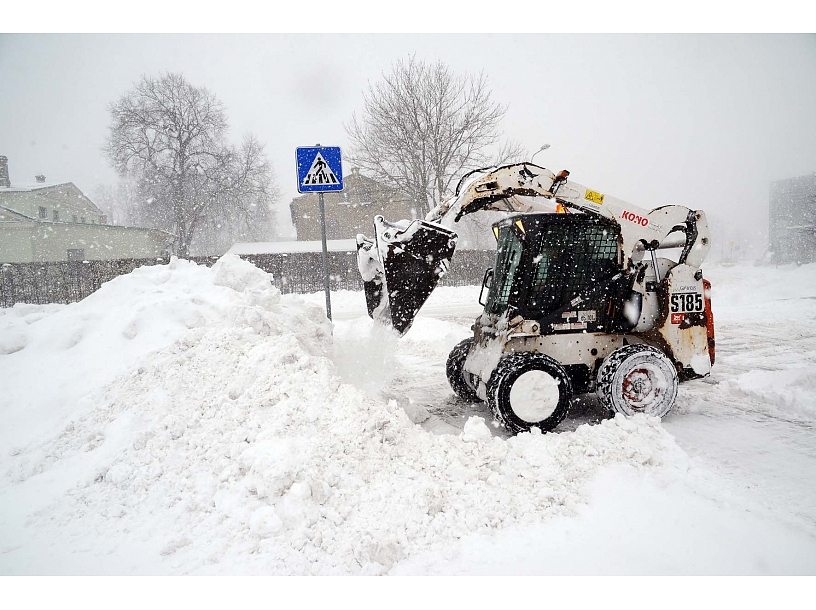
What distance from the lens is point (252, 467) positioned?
116 inches

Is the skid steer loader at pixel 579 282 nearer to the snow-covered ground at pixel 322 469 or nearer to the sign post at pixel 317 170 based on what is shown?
the snow-covered ground at pixel 322 469

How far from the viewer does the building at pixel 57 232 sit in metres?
23.4

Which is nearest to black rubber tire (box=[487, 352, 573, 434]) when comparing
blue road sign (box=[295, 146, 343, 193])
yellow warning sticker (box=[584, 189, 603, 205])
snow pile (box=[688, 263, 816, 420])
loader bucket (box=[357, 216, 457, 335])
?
loader bucket (box=[357, 216, 457, 335])

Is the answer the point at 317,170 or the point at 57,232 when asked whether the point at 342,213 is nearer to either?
the point at 57,232

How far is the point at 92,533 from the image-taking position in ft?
8.93

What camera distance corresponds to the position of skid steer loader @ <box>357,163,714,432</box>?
420 cm

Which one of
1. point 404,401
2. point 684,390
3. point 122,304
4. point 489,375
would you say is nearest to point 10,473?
point 122,304

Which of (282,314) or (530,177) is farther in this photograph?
(282,314)

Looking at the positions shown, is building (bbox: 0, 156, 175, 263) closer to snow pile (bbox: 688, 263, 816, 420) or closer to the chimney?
the chimney

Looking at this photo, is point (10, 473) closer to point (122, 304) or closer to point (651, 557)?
point (122, 304)

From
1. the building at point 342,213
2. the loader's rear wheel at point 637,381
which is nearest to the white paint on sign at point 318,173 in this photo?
the loader's rear wheel at point 637,381

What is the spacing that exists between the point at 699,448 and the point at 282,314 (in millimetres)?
4557

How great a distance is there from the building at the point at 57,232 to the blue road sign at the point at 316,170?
2255 centimetres

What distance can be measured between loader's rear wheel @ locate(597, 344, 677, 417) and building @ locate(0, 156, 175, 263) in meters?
26.7
